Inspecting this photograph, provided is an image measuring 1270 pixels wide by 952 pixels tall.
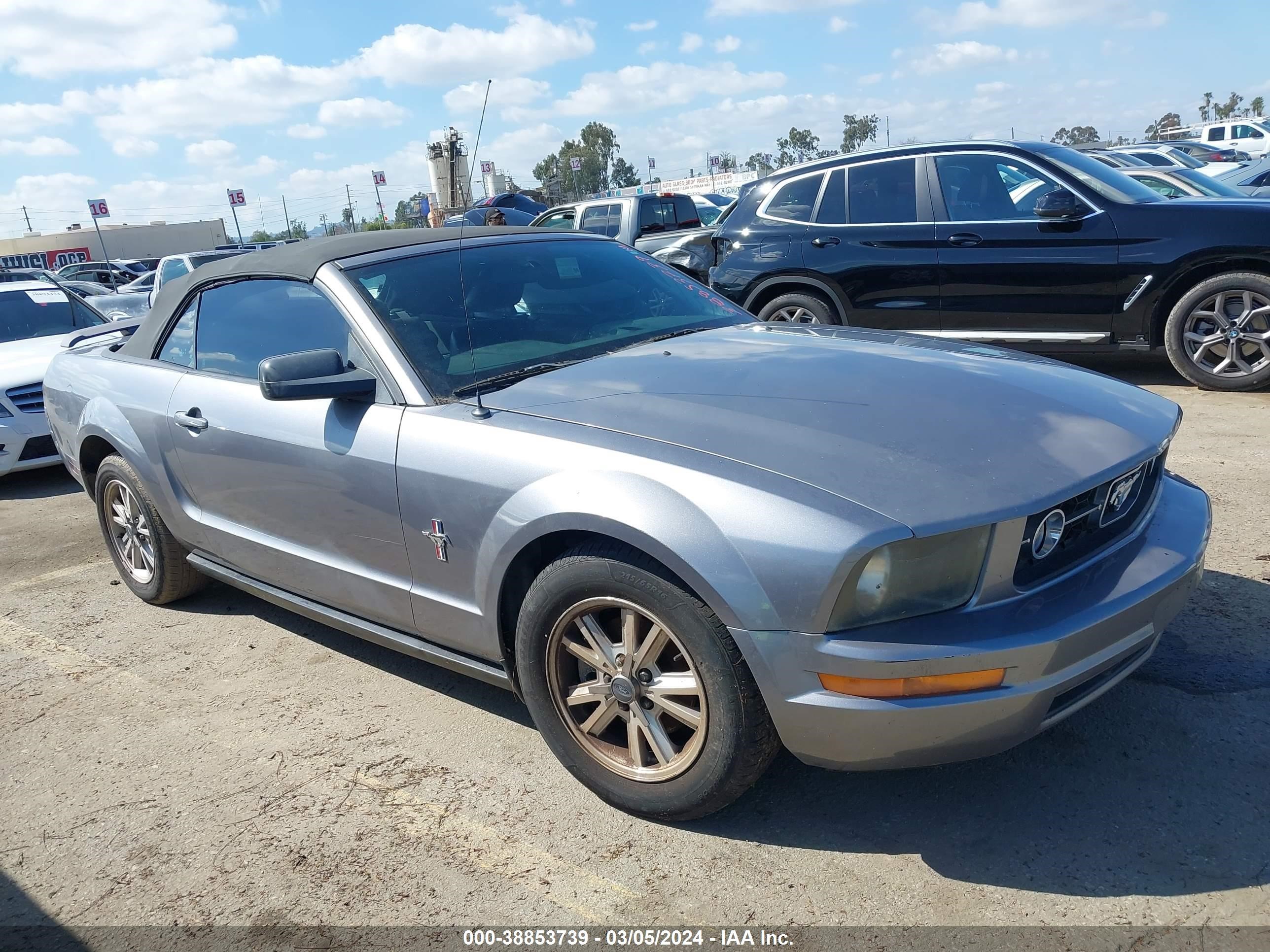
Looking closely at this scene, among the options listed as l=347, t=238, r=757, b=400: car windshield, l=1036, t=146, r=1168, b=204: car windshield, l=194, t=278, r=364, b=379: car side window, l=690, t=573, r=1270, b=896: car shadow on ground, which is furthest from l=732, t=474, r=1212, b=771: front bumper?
l=1036, t=146, r=1168, b=204: car windshield

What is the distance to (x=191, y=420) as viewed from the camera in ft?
12.3

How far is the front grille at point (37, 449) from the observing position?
7.04m

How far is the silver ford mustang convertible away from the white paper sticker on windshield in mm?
33

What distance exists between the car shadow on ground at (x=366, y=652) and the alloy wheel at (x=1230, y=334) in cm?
540

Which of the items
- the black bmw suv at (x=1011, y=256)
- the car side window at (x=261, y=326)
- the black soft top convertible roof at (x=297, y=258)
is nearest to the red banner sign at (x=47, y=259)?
the black bmw suv at (x=1011, y=256)

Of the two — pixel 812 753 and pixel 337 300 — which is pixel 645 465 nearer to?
pixel 812 753

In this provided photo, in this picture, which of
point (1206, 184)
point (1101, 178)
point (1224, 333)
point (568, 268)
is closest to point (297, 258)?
point (568, 268)

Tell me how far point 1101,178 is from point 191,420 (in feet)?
19.9

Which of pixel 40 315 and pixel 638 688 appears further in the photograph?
pixel 40 315

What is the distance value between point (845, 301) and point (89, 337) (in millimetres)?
5807

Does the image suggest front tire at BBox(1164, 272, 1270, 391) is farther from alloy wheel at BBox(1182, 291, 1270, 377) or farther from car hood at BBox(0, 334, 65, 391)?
car hood at BBox(0, 334, 65, 391)

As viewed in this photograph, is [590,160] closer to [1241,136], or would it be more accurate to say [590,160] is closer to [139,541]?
[1241,136]

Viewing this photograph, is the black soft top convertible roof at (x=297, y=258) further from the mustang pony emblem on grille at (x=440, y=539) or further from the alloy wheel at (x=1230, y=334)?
the alloy wheel at (x=1230, y=334)

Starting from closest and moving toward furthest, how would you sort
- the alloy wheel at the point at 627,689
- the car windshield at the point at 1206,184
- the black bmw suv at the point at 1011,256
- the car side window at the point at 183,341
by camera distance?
the alloy wheel at the point at 627,689 → the car side window at the point at 183,341 → the black bmw suv at the point at 1011,256 → the car windshield at the point at 1206,184
